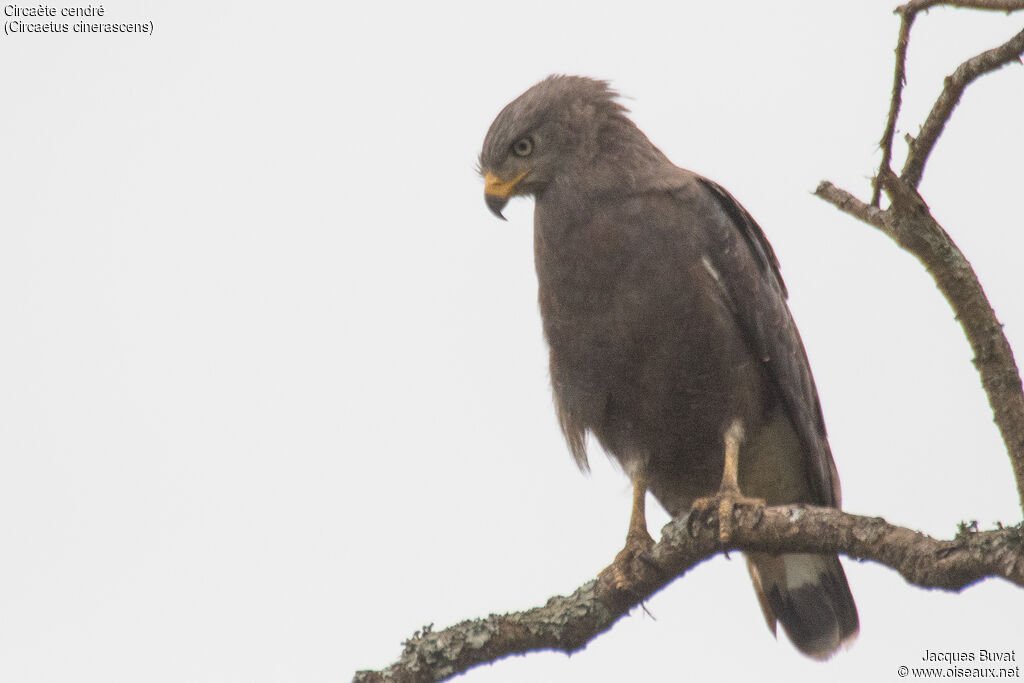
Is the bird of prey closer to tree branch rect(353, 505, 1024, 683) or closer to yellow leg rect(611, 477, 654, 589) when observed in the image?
yellow leg rect(611, 477, 654, 589)

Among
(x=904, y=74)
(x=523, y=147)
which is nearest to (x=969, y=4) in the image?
(x=904, y=74)

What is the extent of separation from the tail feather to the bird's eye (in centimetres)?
222

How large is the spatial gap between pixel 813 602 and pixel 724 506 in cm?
159

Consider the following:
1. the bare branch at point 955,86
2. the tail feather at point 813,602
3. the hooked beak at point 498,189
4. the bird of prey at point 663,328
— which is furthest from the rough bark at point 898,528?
the hooked beak at point 498,189

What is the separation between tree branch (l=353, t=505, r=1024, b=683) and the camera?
10.8ft

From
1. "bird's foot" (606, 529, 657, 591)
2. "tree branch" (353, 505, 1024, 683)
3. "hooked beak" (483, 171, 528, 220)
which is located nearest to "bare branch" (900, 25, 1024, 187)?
"tree branch" (353, 505, 1024, 683)

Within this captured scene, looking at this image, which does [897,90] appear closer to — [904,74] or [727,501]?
[904,74]

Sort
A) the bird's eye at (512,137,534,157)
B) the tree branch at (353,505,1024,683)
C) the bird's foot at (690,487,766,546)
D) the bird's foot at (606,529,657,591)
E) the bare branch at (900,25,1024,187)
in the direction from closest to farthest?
the bare branch at (900,25,1024,187) < the tree branch at (353,505,1024,683) < the bird's foot at (690,487,766,546) < the bird's foot at (606,529,657,591) < the bird's eye at (512,137,534,157)

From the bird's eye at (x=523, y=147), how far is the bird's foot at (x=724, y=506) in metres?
1.95

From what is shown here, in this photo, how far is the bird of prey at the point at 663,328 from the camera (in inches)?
189

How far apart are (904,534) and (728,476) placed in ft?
3.96

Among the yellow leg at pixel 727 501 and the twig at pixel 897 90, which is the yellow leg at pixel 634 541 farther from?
the twig at pixel 897 90

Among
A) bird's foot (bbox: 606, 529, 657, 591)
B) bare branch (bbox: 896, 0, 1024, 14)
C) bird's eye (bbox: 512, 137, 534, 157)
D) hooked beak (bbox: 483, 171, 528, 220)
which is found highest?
bird's eye (bbox: 512, 137, 534, 157)

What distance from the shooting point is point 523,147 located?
17.7 ft
